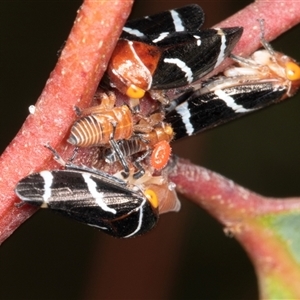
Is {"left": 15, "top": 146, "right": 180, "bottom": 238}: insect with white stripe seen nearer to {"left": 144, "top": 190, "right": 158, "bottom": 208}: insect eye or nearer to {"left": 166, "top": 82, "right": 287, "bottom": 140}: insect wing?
{"left": 144, "top": 190, "right": 158, "bottom": 208}: insect eye

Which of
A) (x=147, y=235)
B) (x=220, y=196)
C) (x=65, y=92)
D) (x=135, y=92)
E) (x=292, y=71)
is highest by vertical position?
(x=65, y=92)

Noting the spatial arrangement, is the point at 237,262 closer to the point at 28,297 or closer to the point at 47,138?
the point at 28,297

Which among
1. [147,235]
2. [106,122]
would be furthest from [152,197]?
[147,235]

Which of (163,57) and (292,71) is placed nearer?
(163,57)

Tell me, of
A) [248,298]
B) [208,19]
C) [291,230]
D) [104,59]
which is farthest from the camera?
[248,298]

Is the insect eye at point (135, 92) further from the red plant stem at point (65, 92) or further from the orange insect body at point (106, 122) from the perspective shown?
the red plant stem at point (65, 92)

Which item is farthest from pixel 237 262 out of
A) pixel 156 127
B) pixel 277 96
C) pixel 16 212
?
pixel 16 212

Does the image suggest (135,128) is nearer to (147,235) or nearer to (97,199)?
(97,199)
